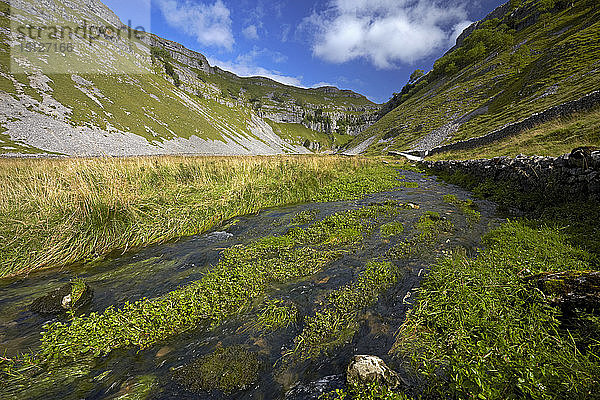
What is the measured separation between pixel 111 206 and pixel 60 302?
3.65m

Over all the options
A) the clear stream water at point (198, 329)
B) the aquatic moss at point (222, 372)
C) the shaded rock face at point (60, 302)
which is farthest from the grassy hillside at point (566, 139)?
the shaded rock face at point (60, 302)

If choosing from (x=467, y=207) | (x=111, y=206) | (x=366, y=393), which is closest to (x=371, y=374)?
(x=366, y=393)

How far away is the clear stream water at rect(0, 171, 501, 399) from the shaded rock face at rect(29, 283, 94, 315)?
0.45 feet

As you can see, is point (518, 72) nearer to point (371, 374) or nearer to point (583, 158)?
point (583, 158)

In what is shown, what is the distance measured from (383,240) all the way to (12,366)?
740cm

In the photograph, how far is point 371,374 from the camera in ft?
8.59

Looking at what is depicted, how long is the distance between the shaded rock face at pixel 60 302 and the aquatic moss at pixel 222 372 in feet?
9.01

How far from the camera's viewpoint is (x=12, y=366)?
2.96 meters

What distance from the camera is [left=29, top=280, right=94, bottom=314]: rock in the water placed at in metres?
4.03

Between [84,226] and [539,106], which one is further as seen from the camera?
[539,106]

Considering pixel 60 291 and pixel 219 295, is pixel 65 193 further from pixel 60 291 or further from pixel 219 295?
pixel 219 295

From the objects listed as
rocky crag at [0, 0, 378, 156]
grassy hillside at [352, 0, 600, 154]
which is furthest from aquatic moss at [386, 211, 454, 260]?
rocky crag at [0, 0, 378, 156]

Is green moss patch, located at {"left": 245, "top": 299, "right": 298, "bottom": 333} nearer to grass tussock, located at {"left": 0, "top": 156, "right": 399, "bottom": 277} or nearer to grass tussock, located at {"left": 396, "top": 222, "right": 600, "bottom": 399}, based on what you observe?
grass tussock, located at {"left": 396, "top": 222, "right": 600, "bottom": 399}

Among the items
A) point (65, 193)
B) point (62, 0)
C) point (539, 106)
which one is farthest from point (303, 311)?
point (62, 0)
